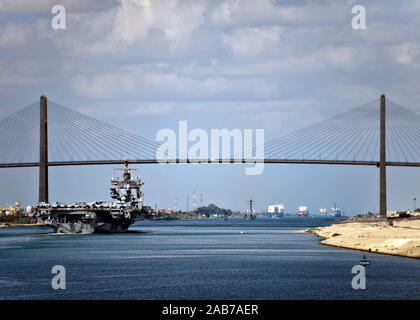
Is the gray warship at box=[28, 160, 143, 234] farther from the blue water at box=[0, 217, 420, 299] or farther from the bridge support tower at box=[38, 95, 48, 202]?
the blue water at box=[0, 217, 420, 299]

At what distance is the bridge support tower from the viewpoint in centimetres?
13750

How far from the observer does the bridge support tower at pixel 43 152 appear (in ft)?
451

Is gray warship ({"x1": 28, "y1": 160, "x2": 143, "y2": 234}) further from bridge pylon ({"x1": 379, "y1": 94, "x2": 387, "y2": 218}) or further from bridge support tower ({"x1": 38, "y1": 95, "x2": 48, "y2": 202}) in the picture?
bridge pylon ({"x1": 379, "y1": 94, "x2": 387, "y2": 218})

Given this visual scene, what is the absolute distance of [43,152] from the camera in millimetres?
143500

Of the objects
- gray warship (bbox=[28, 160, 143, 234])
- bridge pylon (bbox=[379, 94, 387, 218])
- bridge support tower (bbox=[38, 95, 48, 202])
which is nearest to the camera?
gray warship (bbox=[28, 160, 143, 234])

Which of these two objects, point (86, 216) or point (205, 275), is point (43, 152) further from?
point (205, 275)

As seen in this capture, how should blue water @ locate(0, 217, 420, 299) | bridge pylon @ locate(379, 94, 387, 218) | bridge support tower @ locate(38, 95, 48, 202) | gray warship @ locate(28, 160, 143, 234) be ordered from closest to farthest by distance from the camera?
blue water @ locate(0, 217, 420, 299)
gray warship @ locate(28, 160, 143, 234)
bridge support tower @ locate(38, 95, 48, 202)
bridge pylon @ locate(379, 94, 387, 218)

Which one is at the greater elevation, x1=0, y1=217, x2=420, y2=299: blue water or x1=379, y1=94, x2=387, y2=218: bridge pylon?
x1=379, y1=94, x2=387, y2=218: bridge pylon

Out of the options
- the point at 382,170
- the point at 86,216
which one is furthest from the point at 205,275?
the point at 382,170

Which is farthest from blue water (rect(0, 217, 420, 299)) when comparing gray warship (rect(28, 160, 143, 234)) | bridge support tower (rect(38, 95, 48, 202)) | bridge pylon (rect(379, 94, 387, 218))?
bridge pylon (rect(379, 94, 387, 218))

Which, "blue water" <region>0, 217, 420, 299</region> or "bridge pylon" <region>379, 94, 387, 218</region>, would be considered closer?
"blue water" <region>0, 217, 420, 299</region>

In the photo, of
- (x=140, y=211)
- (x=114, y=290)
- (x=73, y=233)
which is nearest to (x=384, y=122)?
(x=140, y=211)

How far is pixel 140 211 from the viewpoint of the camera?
13625 centimetres
